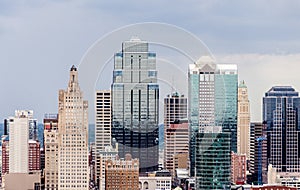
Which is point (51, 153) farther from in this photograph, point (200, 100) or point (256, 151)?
point (256, 151)

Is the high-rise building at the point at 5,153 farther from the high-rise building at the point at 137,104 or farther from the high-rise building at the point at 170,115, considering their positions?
the high-rise building at the point at 170,115

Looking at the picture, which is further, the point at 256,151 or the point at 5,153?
the point at 256,151

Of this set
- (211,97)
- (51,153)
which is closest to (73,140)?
(51,153)

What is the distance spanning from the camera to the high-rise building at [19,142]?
21.9 ft

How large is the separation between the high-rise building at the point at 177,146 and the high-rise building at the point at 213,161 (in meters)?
0.13

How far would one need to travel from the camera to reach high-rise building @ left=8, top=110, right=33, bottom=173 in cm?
668

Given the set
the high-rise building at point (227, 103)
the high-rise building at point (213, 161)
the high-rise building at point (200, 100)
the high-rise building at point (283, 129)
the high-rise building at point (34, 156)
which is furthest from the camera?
the high-rise building at point (283, 129)

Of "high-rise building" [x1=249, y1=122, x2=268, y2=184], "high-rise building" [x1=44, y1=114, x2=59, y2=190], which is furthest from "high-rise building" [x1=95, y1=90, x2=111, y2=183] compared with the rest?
"high-rise building" [x1=249, y1=122, x2=268, y2=184]

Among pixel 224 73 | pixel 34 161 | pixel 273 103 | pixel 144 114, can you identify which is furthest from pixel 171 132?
pixel 273 103

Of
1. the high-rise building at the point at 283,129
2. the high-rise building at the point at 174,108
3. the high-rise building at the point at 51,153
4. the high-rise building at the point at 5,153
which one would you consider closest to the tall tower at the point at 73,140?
the high-rise building at the point at 51,153

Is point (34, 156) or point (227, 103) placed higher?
point (227, 103)

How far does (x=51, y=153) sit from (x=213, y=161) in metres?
1.53

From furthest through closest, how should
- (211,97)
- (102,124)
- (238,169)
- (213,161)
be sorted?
(238,169)
(211,97)
(213,161)
(102,124)

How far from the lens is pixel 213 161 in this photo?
6965mm
